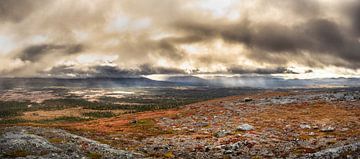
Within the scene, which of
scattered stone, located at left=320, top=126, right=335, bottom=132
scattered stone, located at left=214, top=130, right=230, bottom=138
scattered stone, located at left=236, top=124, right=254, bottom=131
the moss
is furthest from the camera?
scattered stone, located at left=236, top=124, right=254, bottom=131

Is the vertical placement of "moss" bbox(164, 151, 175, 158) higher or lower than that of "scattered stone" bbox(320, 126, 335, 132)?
lower

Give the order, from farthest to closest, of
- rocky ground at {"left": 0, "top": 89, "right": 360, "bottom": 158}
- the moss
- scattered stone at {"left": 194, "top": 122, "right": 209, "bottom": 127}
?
scattered stone at {"left": 194, "top": 122, "right": 209, "bottom": 127} → the moss → rocky ground at {"left": 0, "top": 89, "right": 360, "bottom": 158}

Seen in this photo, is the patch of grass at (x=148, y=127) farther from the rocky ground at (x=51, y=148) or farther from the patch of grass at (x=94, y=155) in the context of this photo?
the patch of grass at (x=94, y=155)

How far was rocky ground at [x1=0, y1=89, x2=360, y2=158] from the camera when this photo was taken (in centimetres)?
5528

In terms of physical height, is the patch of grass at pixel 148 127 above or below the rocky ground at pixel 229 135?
below

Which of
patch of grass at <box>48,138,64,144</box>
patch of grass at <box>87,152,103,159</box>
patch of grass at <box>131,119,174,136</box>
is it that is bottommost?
patch of grass at <box>131,119,174,136</box>

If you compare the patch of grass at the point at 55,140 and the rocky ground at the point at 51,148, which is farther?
the patch of grass at the point at 55,140

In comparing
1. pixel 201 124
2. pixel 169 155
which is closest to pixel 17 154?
pixel 169 155

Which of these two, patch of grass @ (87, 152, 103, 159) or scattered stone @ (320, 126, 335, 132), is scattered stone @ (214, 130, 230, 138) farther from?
patch of grass @ (87, 152, 103, 159)

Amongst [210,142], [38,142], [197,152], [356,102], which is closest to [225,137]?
[210,142]

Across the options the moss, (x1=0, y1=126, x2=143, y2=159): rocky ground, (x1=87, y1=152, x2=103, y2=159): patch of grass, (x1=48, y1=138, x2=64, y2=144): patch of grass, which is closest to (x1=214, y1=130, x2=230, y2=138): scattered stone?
the moss

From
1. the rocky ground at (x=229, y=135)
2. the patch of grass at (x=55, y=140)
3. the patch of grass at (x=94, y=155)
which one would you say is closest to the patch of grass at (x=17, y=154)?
the rocky ground at (x=229, y=135)

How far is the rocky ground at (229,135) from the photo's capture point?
181ft

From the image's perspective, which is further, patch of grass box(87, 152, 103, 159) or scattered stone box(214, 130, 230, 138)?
scattered stone box(214, 130, 230, 138)
